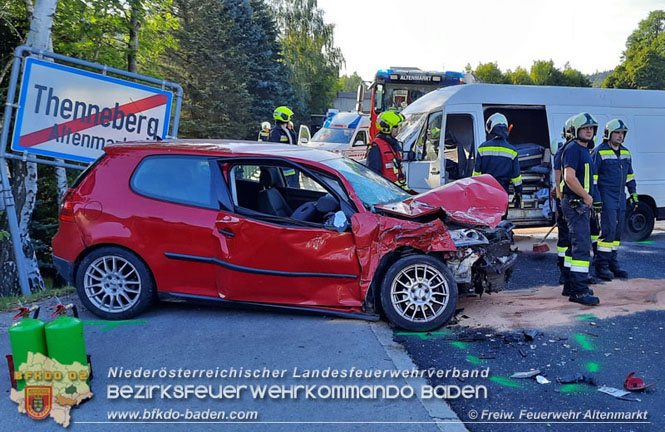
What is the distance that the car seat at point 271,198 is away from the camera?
5.26 metres

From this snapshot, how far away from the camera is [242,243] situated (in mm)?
4746

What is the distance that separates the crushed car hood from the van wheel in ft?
16.5

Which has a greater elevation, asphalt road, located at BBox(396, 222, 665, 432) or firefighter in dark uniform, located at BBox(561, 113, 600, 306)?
firefighter in dark uniform, located at BBox(561, 113, 600, 306)

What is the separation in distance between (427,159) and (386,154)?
176 cm

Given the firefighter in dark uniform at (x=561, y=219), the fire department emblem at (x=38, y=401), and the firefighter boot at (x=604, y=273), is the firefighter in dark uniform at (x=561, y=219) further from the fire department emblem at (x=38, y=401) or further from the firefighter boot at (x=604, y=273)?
the fire department emblem at (x=38, y=401)

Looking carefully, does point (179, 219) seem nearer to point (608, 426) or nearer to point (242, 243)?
point (242, 243)

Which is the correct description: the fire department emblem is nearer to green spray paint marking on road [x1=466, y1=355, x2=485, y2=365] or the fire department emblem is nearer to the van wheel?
green spray paint marking on road [x1=466, y1=355, x2=485, y2=365]

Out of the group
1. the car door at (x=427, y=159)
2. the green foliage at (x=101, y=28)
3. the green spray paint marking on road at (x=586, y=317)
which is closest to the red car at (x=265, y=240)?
the green spray paint marking on road at (x=586, y=317)

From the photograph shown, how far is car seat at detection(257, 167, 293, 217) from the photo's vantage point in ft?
17.3

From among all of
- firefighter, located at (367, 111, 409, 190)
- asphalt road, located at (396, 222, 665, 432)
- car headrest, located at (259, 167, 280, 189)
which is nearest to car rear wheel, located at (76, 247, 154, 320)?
car headrest, located at (259, 167, 280, 189)

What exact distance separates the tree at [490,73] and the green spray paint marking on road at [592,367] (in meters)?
Result: 55.1

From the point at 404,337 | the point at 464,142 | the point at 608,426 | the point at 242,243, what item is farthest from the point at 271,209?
the point at 464,142

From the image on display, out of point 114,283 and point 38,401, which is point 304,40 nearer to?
point 114,283

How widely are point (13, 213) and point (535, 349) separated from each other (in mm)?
5691
